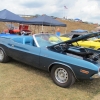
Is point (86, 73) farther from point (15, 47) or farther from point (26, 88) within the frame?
point (15, 47)

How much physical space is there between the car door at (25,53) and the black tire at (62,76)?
64cm

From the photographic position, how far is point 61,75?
166 inches

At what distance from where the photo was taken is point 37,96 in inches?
143

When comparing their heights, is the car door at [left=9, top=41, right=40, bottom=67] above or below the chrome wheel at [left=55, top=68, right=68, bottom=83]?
above

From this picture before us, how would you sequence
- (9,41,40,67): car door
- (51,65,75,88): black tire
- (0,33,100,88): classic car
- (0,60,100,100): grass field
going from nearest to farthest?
1. (0,60,100,100): grass field
2. (0,33,100,88): classic car
3. (51,65,75,88): black tire
4. (9,41,40,67): car door

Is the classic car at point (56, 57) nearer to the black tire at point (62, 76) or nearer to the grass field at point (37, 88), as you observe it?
the black tire at point (62, 76)

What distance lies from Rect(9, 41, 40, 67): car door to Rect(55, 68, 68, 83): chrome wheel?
27.3 inches

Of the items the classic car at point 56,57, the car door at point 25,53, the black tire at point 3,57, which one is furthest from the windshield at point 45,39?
the black tire at point 3,57

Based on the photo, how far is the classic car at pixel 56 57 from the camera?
12.4ft

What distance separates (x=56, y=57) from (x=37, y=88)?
0.95m

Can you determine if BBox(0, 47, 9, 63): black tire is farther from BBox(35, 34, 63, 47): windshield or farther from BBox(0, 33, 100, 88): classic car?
BBox(35, 34, 63, 47): windshield

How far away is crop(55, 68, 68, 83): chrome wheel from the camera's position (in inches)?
162

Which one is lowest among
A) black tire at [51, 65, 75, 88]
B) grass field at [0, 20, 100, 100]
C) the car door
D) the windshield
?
grass field at [0, 20, 100, 100]

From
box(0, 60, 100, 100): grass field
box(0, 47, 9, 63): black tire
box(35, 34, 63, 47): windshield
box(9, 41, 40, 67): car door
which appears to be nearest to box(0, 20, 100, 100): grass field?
box(0, 60, 100, 100): grass field
